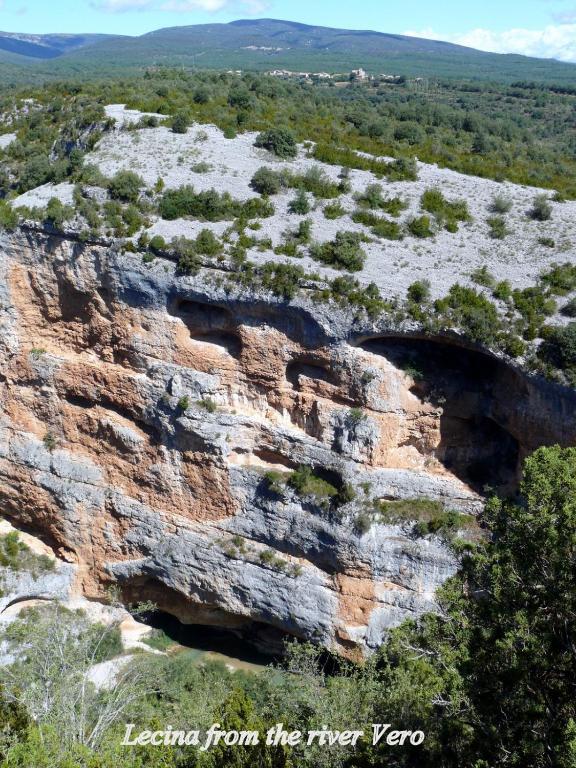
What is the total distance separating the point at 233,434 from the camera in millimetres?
22391

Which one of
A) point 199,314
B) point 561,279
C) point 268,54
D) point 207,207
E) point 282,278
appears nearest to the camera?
point 561,279

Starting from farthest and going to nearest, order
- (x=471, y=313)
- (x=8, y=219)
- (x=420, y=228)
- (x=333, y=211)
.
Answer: (x=333, y=211)
(x=8, y=219)
(x=420, y=228)
(x=471, y=313)

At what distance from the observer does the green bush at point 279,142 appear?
2612 centimetres

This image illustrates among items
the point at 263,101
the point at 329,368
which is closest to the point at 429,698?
the point at 329,368

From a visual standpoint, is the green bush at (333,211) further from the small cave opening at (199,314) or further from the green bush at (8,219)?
the green bush at (8,219)

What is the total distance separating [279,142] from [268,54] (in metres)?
109

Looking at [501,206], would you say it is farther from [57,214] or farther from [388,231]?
[57,214]

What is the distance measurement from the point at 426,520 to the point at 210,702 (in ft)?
26.5

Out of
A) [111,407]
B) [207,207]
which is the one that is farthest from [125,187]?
[111,407]

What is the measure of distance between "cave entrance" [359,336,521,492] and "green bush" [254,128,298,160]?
9.34 m

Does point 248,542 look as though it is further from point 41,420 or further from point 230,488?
point 41,420

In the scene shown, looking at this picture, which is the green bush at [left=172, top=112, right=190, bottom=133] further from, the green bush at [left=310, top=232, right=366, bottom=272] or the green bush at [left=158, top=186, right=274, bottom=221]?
the green bush at [left=310, top=232, right=366, bottom=272]

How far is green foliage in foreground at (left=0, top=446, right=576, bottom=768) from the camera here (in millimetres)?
11055

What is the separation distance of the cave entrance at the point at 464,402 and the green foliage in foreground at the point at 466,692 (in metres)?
7.67
